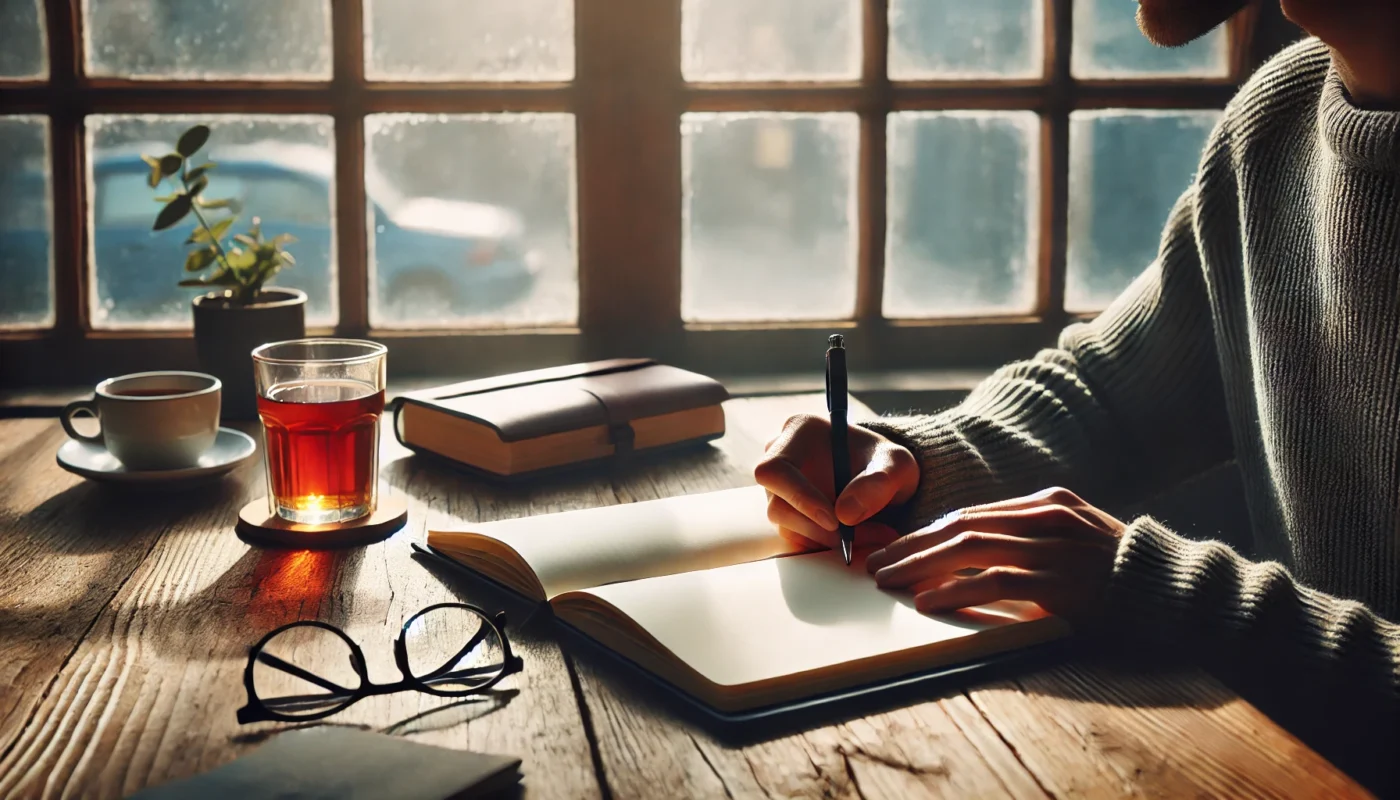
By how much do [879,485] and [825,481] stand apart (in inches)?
5.7

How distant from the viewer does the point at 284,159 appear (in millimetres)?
1982

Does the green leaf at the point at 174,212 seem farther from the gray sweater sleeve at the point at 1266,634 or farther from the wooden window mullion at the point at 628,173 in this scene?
the gray sweater sleeve at the point at 1266,634

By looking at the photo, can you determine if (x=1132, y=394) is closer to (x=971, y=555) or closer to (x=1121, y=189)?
(x=971, y=555)

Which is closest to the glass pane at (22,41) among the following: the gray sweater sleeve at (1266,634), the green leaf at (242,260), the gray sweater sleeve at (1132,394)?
the green leaf at (242,260)

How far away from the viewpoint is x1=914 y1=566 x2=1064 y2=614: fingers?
94cm

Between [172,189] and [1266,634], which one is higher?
[172,189]

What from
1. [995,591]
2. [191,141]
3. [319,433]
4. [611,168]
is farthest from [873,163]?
[995,591]

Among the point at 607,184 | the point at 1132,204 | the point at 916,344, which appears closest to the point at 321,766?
the point at 607,184

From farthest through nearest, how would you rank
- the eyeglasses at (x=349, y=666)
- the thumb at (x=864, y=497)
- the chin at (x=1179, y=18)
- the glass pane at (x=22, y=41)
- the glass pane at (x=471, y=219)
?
the glass pane at (x=471, y=219), the glass pane at (x=22, y=41), the chin at (x=1179, y=18), the thumb at (x=864, y=497), the eyeglasses at (x=349, y=666)

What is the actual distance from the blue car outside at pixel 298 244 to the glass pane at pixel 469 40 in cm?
19

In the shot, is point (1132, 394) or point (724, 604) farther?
point (1132, 394)

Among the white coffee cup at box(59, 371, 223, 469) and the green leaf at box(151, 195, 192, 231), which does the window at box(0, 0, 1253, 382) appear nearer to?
the green leaf at box(151, 195, 192, 231)

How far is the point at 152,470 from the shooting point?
1.36m

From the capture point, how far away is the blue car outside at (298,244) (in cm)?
196
